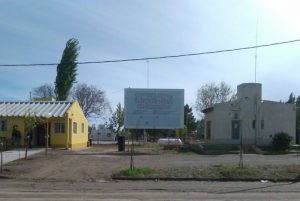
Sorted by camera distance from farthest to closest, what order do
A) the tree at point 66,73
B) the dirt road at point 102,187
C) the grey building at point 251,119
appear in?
the tree at point 66,73, the grey building at point 251,119, the dirt road at point 102,187

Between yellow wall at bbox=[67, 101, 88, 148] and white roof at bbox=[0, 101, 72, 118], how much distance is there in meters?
0.72

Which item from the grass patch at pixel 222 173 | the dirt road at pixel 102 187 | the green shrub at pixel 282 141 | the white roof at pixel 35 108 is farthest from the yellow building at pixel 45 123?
the grass patch at pixel 222 173

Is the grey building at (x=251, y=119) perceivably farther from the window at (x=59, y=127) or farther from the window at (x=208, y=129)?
the window at (x=59, y=127)

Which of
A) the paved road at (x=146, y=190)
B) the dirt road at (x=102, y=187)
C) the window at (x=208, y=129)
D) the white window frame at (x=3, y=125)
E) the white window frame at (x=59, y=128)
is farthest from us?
the window at (x=208, y=129)

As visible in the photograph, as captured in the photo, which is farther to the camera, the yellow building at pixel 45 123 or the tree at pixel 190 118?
the tree at pixel 190 118

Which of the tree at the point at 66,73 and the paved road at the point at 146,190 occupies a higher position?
the tree at the point at 66,73

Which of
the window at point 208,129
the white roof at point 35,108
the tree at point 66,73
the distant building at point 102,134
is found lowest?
the distant building at point 102,134

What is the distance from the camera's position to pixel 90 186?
21.0 m

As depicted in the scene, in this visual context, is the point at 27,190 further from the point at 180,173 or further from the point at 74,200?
the point at 180,173

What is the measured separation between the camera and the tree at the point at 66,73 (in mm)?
71875

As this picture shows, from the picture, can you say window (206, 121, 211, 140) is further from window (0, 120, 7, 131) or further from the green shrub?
window (0, 120, 7, 131)

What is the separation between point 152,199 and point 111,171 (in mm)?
9907

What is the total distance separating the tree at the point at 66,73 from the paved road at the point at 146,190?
161ft

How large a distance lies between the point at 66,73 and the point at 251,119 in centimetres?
3142
